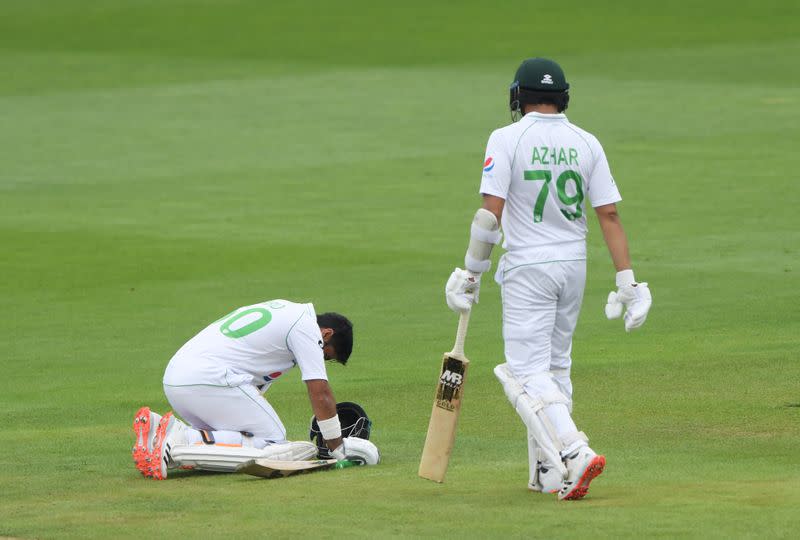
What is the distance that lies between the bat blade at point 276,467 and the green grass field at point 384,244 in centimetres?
10

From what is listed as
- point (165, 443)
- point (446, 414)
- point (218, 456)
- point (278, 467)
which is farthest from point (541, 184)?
point (165, 443)

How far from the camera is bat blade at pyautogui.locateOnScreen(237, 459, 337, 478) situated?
8180mm

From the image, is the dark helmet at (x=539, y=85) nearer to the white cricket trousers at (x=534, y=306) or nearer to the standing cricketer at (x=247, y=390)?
the white cricket trousers at (x=534, y=306)

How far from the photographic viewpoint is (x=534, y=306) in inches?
292

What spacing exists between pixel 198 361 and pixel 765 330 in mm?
5737

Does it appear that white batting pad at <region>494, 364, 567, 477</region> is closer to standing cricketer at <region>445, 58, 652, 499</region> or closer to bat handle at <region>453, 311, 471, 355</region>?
standing cricketer at <region>445, 58, 652, 499</region>

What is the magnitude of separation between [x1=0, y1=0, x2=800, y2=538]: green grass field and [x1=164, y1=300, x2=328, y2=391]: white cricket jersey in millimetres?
655

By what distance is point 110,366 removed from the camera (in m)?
12.5

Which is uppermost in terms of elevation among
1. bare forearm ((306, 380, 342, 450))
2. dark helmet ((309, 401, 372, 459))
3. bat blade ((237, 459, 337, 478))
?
bare forearm ((306, 380, 342, 450))

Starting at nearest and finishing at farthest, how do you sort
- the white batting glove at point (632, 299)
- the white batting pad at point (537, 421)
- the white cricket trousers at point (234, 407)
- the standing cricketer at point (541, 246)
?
the white batting pad at point (537, 421)
the standing cricketer at point (541, 246)
the white batting glove at point (632, 299)
the white cricket trousers at point (234, 407)

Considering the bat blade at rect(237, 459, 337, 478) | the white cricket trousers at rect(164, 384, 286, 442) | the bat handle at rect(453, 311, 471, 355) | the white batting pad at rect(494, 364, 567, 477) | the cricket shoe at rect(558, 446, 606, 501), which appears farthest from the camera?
the white cricket trousers at rect(164, 384, 286, 442)

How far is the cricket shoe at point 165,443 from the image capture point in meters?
8.27

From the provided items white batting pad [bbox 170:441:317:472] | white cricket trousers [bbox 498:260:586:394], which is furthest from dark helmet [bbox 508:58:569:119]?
white batting pad [bbox 170:441:317:472]

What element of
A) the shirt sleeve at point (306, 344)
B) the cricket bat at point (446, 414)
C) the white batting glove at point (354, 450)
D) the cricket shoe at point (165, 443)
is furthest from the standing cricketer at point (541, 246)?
the cricket shoe at point (165, 443)
